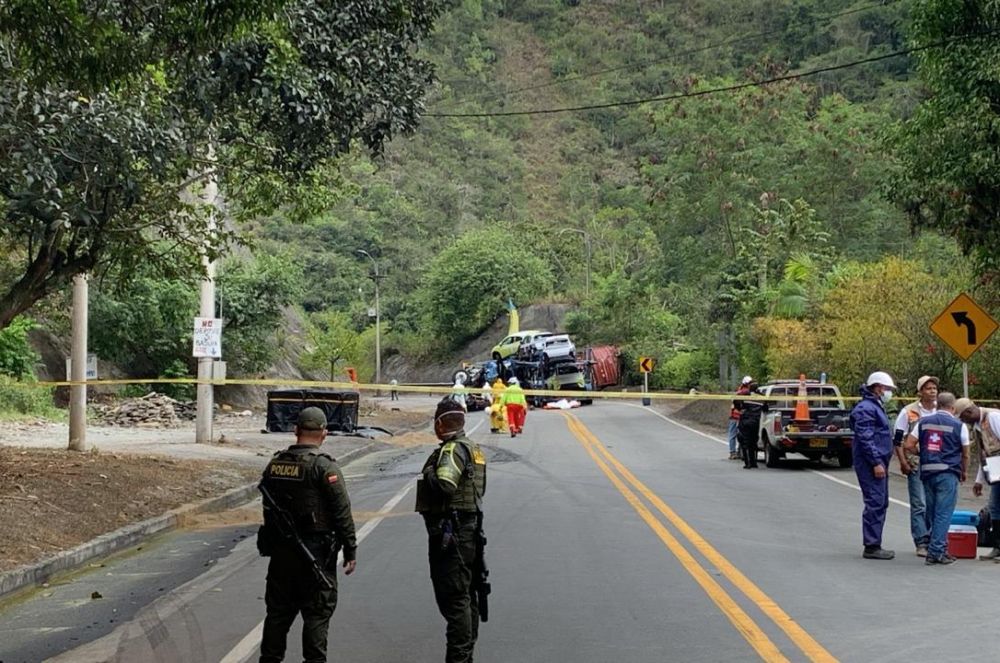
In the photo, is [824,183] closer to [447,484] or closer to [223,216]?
[223,216]

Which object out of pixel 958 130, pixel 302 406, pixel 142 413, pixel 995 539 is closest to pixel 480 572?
pixel 995 539

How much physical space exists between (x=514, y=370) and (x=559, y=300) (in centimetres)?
2560

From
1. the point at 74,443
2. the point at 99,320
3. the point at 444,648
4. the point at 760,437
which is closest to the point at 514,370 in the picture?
the point at 99,320

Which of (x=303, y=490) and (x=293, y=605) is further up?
(x=303, y=490)

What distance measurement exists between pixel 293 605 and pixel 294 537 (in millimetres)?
393

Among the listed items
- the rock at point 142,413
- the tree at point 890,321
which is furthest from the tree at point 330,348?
the tree at point 890,321

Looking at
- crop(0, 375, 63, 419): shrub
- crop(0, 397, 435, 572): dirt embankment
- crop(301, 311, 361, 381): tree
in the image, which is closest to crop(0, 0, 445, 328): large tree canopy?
crop(0, 397, 435, 572): dirt embankment

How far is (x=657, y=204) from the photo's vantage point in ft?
180

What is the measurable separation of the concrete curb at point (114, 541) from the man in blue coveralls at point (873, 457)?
25.0ft

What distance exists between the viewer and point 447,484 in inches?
276

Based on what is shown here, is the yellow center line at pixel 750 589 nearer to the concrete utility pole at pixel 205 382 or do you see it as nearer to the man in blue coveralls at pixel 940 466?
the man in blue coveralls at pixel 940 466

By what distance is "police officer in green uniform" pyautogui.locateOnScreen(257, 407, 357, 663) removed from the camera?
22.2ft

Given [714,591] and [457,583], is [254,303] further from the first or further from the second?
[457,583]

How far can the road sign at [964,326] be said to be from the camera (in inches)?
799
